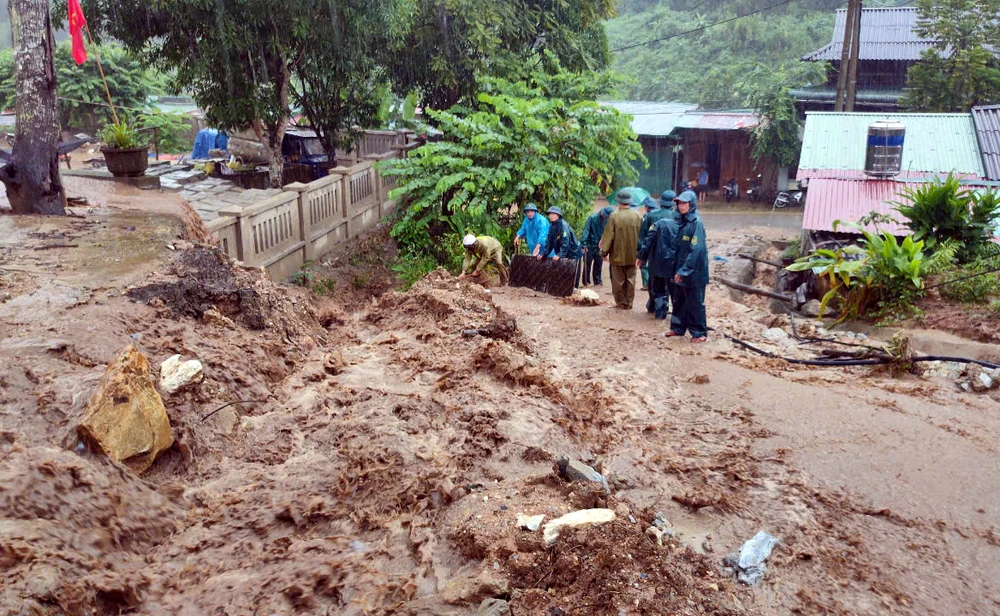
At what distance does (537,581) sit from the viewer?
3586 mm

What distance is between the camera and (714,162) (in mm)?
27781

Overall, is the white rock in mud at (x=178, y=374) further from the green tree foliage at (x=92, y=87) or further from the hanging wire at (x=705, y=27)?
the hanging wire at (x=705, y=27)

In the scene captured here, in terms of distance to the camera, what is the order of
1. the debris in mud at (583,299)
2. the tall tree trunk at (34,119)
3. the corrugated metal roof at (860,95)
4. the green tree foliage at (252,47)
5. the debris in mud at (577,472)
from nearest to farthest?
1. the debris in mud at (577,472)
2. the tall tree trunk at (34,119)
3. the debris in mud at (583,299)
4. the green tree foliage at (252,47)
5. the corrugated metal roof at (860,95)

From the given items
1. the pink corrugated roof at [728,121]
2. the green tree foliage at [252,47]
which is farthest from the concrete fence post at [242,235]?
the pink corrugated roof at [728,121]

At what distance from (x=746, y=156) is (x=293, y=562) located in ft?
85.8

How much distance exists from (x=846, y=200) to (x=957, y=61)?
8.76m

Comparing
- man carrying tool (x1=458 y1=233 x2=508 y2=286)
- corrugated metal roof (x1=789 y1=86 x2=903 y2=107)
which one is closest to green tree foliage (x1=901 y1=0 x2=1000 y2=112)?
corrugated metal roof (x1=789 y1=86 x2=903 y2=107)

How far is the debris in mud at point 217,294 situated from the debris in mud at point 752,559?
15.2 feet

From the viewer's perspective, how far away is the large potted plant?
12219 mm

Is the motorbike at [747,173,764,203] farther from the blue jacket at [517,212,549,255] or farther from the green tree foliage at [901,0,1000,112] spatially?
the blue jacket at [517,212,549,255]

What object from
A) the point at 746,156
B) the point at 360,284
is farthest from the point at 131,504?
the point at 746,156

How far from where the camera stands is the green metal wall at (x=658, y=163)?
27.2 m

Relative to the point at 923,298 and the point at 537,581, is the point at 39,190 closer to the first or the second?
the point at 537,581

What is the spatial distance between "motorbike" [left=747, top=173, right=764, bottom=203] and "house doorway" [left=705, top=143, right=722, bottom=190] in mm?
1142
